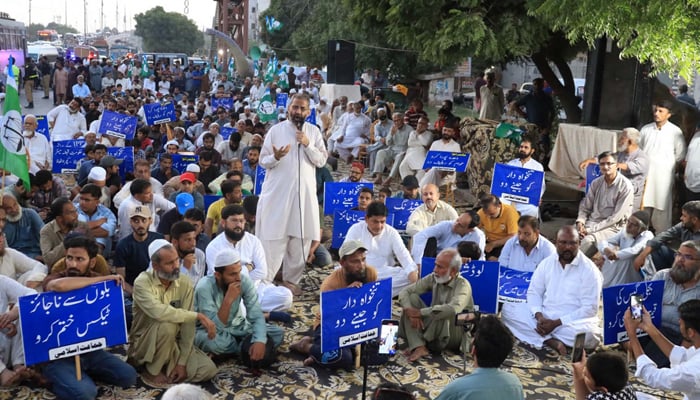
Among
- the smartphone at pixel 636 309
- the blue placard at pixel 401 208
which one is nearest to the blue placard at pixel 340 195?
the blue placard at pixel 401 208

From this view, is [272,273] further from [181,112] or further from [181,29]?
[181,29]

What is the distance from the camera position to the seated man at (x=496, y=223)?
8164mm

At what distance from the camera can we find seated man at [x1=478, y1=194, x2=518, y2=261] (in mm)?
8164

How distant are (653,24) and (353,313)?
3917 mm

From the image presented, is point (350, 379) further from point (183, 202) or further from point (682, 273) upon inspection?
point (183, 202)

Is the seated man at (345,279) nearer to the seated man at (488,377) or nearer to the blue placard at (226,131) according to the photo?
the seated man at (488,377)

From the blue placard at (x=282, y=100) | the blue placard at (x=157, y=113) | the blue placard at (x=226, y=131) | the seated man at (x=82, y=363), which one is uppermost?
the blue placard at (x=282, y=100)

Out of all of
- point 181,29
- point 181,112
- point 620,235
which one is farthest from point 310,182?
point 181,29

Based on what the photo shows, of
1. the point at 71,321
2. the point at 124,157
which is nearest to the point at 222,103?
the point at 124,157

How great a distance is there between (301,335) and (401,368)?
106 cm

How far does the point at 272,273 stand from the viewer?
7711 mm

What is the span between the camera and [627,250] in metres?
7.18

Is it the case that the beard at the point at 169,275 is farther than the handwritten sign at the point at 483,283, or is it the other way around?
the handwritten sign at the point at 483,283

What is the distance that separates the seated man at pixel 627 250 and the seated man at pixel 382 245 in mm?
1905
